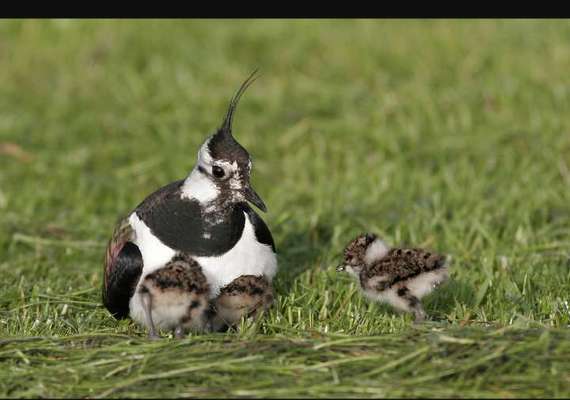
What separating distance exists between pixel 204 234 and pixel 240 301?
0.45 m

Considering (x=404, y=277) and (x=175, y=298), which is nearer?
(x=175, y=298)

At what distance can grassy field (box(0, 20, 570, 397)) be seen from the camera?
5.04 metres

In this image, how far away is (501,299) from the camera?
6582mm

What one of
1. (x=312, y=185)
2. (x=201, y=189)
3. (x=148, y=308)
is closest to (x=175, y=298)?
(x=148, y=308)

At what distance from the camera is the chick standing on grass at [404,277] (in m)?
6.02

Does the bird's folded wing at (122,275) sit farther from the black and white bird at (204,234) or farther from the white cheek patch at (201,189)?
the white cheek patch at (201,189)

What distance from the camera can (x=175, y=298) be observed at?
583cm

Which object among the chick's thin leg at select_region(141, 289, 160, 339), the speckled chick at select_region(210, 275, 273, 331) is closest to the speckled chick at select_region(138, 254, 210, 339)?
the chick's thin leg at select_region(141, 289, 160, 339)

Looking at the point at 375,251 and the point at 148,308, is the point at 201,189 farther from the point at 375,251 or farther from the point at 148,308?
the point at 375,251

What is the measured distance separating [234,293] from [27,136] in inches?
216

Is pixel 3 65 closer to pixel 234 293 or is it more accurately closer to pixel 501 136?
pixel 501 136

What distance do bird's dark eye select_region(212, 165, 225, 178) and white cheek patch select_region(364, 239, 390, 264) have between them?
92cm

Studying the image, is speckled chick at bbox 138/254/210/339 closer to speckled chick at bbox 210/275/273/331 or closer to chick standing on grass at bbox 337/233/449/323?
speckled chick at bbox 210/275/273/331

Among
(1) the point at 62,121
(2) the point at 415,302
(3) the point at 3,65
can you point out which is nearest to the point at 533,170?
(2) the point at 415,302
